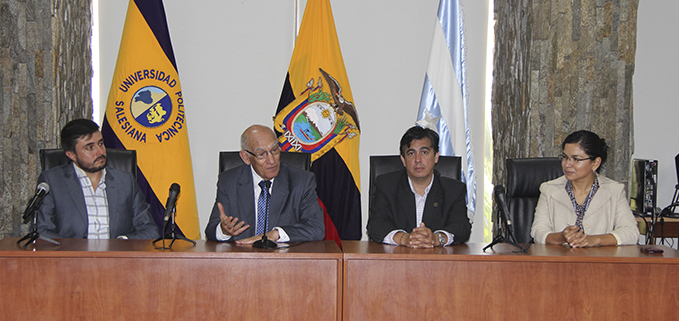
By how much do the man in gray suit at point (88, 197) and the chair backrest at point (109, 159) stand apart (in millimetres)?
135

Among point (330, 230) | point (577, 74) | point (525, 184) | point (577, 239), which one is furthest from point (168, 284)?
point (577, 74)

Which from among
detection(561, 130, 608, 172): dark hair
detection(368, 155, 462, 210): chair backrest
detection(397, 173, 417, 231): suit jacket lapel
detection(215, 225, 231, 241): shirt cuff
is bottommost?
detection(215, 225, 231, 241): shirt cuff

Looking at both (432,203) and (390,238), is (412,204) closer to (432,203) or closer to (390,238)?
(432,203)

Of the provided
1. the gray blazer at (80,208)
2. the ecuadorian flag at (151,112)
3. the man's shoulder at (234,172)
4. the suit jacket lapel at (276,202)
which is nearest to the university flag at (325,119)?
the ecuadorian flag at (151,112)

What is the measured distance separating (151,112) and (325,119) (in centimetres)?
119

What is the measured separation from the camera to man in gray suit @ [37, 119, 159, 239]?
259cm

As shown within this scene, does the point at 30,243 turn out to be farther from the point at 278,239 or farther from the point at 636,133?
the point at 636,133

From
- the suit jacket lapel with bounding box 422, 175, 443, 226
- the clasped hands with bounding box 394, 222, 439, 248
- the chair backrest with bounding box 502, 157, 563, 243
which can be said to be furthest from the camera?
the chair backrest with bounding box 502, 157, 563, 243

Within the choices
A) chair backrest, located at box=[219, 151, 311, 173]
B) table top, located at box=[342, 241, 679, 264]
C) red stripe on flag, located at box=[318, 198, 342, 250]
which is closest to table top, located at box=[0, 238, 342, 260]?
table top, located at box=[342, 241, 679, 264]

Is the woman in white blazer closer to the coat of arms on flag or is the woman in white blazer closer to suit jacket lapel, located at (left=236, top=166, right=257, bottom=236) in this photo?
suit jacket lapel, located at (left=236, top=166, right=257, bottom=236)

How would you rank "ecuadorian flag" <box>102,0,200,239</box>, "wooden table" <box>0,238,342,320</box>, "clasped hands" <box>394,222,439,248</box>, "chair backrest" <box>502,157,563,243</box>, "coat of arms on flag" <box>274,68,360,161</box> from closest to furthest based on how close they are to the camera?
"wooden table" <box>0,238,342,320</box> < "clasped hands" <box>394,222,439,248</box> < "chair backrest" <box>502,157,563,243</box> < "ecuadorian flag" <box>102,0,200,239</box> < "coat of arms on flag" <box>274,68,360,161</box>

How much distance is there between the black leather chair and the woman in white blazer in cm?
14

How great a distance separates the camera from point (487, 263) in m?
1.94

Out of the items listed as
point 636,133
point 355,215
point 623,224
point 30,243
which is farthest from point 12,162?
point 636,133
